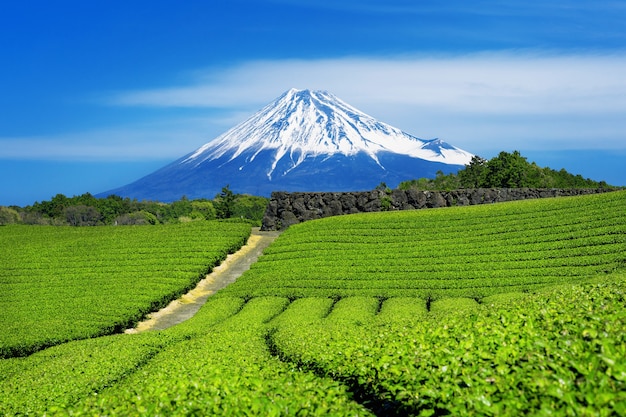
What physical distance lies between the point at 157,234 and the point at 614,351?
114 ft

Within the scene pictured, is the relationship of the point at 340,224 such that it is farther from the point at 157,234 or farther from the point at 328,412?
the point at 328,412

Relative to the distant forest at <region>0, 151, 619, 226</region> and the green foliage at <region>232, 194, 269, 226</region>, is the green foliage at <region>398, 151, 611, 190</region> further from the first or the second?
the green foliage at <region>232, 194, 269, 226</region>

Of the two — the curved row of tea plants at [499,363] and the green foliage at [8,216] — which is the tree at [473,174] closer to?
the green foliage at [8,216]

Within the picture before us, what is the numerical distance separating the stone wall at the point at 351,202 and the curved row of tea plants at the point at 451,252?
5.62 m

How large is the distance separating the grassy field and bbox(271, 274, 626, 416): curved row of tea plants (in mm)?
25

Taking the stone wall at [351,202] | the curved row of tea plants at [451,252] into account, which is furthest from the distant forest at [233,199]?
the curved row of tea plants at [451,252]

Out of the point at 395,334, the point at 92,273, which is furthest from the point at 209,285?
the point at 395,334

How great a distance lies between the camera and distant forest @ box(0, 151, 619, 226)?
64.7 m

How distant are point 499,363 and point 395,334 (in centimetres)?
472

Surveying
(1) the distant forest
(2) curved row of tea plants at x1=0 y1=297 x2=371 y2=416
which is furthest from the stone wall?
(2) curved row of tea plants at x1=0 y1=297 x2=371 y2=416

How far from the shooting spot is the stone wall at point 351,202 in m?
43.9

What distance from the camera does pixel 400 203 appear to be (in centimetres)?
4397

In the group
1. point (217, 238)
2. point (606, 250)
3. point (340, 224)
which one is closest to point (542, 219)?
point (606, 250)

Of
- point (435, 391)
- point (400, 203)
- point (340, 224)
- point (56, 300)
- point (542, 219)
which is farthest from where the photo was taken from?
point (400, 203)
